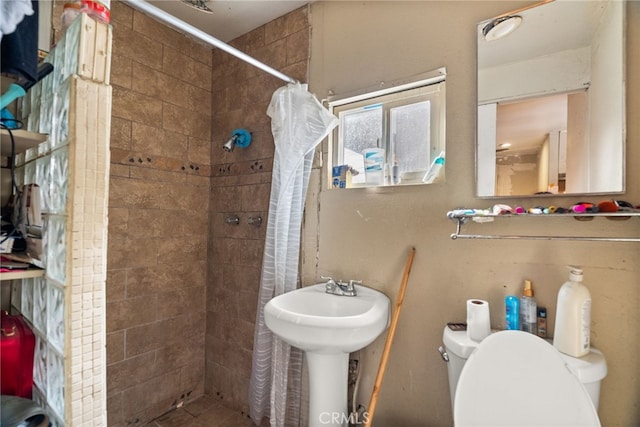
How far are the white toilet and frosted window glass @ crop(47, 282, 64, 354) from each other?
1163mm

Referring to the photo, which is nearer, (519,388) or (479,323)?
(519,388)

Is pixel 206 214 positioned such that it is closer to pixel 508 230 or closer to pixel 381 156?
pixel 381 156

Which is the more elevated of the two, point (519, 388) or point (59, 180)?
point (59, 180)

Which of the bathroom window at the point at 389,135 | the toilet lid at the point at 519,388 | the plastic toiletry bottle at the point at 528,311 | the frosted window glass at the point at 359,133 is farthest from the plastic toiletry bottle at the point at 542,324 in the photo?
the frosted window glass at the point at 359,133

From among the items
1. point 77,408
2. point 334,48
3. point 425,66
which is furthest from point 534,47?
point 77,408

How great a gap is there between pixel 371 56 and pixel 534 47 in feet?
2.29

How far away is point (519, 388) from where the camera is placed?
93cm

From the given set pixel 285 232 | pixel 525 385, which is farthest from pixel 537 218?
pixel 285 232

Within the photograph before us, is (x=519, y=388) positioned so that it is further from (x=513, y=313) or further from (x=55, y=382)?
(x=55, y=382)

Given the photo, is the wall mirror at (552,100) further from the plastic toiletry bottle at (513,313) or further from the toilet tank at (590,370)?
the toilet tank at (590,370)

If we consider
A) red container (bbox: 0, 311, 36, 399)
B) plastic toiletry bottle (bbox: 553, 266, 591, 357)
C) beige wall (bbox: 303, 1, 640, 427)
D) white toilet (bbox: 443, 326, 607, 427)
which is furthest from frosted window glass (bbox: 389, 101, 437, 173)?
red container (bbox: 0, 311, 36, 399)

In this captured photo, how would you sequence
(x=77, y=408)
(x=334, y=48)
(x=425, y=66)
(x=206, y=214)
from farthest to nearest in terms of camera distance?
(x=206, y=214) → (x=334, y=48) → (x=425, y=66) → (x=77, y=408)

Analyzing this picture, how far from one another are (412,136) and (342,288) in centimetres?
83

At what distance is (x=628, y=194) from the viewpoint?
104 cm
